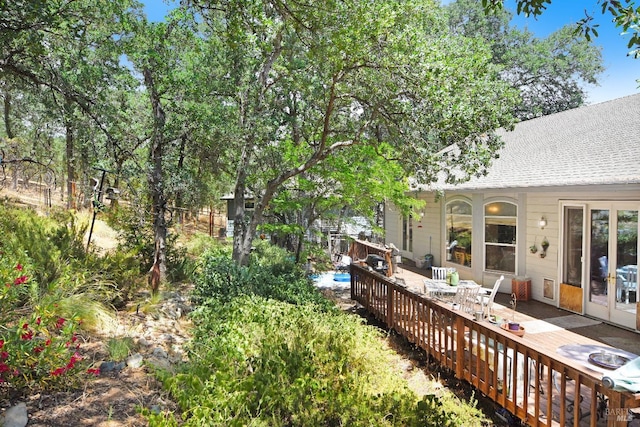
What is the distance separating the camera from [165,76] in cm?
734

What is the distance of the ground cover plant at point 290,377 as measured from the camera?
118 inches

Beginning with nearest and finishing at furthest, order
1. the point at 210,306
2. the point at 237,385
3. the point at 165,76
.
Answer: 1. the point at 237,385
2. the point at 210,306
3. the point at 165,76

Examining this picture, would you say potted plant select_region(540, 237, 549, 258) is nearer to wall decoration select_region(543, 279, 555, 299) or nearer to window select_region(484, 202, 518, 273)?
wall decoration select_region(543, 279, 555, 299)

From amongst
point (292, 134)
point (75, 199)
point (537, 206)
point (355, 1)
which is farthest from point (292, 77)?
point (75, 199)

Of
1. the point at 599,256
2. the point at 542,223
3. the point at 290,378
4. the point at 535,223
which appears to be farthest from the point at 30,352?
the point at 535,223

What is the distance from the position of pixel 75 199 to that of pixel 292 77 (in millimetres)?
10614

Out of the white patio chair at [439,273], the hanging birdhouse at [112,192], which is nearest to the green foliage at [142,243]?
the hanging birdhouse at [112,192]

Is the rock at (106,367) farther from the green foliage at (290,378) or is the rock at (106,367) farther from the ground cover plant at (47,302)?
the green foliage at (290,378)

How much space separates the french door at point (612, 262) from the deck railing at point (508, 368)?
110 inches

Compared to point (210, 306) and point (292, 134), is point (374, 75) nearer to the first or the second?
point (210, 306)

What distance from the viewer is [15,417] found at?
275cm

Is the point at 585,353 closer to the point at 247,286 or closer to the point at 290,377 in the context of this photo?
the point at 290,377

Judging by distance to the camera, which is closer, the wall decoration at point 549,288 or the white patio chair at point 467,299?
the white patio chair at point 467,299

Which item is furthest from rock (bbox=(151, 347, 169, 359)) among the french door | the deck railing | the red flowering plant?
the french door
